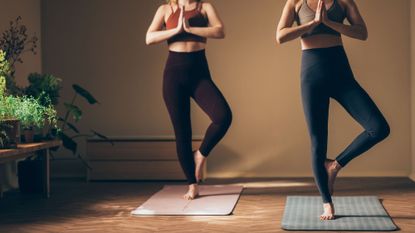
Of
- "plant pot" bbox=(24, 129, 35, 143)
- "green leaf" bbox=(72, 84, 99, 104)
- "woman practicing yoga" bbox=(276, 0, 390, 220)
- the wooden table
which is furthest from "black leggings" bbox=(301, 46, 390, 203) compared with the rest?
"green leaf" bbox=(72, 84, 99, 104)

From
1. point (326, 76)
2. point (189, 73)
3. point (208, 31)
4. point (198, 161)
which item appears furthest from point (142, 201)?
point (326, 76)

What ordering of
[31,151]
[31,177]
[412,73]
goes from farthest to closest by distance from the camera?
[412,73] → [31,177] → [31,151]

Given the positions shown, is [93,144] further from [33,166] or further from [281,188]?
[281,188]

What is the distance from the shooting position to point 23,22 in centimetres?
625

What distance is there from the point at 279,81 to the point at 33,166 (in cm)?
231

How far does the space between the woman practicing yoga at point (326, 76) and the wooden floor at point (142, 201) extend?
1.63ft

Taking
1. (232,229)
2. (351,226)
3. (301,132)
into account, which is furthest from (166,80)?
(301,132)

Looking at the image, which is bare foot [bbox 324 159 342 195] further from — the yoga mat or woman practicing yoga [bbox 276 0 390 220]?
the yoga mat

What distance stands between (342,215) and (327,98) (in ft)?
2.33

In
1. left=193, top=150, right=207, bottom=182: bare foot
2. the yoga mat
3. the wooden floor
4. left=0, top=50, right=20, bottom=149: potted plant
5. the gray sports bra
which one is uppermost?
the gray sports bra

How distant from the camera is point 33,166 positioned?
18.0 ft

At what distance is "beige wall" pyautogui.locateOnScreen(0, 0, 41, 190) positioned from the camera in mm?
5832

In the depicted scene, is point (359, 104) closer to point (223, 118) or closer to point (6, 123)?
point (223, 118)

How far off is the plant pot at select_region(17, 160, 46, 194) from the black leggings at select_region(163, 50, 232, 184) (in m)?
1.32
